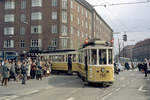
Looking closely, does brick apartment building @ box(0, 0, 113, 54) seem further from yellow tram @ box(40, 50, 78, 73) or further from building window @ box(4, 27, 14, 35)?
yellow tram @ box(40, 50, 78, 73)

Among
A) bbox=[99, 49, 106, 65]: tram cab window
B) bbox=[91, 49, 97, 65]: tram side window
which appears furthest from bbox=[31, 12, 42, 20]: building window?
bbox=[99, 49, 106, 65]: tram cab window

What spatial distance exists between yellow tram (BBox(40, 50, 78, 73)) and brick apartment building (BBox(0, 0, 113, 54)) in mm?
18956

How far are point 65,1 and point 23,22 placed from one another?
10281 millimetres

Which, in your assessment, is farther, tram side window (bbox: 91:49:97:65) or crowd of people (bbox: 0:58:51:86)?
crowd of people (bbox: 0:58:51:86)

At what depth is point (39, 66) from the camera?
2138 cm

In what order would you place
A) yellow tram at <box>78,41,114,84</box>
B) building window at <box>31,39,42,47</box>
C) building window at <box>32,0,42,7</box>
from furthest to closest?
1. building window at <box>32,0,42,7</box>
2. building window at <box>31,39,42,47</box>
3. yellow tram at <box>78,41,114,84</box>

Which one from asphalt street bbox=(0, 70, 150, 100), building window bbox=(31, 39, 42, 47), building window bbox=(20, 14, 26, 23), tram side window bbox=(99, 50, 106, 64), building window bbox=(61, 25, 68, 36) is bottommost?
asphalt street bbox=(0, 70, 150, 100)

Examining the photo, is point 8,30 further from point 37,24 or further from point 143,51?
point 143,51

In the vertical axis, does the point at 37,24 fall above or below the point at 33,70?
above

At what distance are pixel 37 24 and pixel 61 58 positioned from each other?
934 inches

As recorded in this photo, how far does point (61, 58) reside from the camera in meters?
28.8

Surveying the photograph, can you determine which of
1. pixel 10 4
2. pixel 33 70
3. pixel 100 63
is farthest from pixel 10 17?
pixel 100 63

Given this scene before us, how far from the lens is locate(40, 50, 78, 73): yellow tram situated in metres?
26.6

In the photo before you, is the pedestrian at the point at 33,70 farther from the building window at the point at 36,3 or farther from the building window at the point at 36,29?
the building window at the point at 36,3
